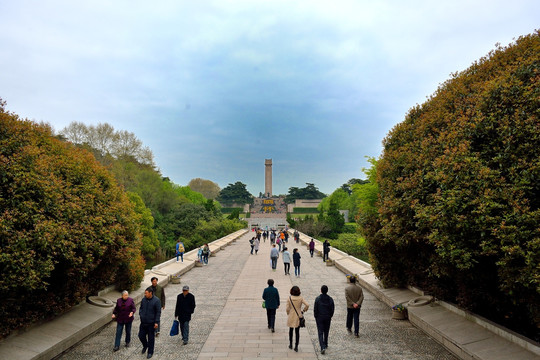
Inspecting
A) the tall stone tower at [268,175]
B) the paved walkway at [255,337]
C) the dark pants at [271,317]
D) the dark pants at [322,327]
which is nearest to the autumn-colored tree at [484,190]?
the paved walkway at [255,337]

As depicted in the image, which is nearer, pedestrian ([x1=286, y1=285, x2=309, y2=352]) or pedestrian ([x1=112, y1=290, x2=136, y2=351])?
pedestrian ([x1=286, y1=285, x2=309, y2=352])

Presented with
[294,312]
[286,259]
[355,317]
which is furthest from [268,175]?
[294,312]

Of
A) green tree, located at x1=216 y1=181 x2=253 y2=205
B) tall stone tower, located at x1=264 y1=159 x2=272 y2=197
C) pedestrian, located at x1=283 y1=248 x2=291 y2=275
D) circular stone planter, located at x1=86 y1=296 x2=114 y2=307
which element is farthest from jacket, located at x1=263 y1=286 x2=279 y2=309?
green tree, located at x1=216 y1=181 x2=253 y2=205

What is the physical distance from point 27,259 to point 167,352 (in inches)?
118

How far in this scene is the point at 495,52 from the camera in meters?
8.86

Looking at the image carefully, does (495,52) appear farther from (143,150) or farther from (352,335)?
(143,150)

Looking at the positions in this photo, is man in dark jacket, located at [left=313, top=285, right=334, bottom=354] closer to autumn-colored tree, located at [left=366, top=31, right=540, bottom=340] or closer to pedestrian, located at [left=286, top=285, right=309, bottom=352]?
pedestrian, located at [left=286, top=285, right=309, bottom=352]

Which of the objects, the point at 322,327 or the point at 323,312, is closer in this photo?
the point at 323,312

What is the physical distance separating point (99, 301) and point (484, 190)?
9.29 metres

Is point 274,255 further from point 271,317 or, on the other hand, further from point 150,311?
point 150,311

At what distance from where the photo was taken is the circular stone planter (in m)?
9.44

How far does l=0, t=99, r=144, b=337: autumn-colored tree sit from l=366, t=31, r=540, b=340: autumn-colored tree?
7.03m

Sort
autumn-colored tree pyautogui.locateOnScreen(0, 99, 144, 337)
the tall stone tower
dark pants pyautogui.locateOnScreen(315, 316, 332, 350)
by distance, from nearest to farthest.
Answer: autumn-colored tree pyautogui.locateOnScreen(0, 99, 144, 337) < dark pants pyautogui.locateOnScreen(315, 316, 332, 350) < the tall stone tower

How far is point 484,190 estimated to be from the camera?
6195 mm
